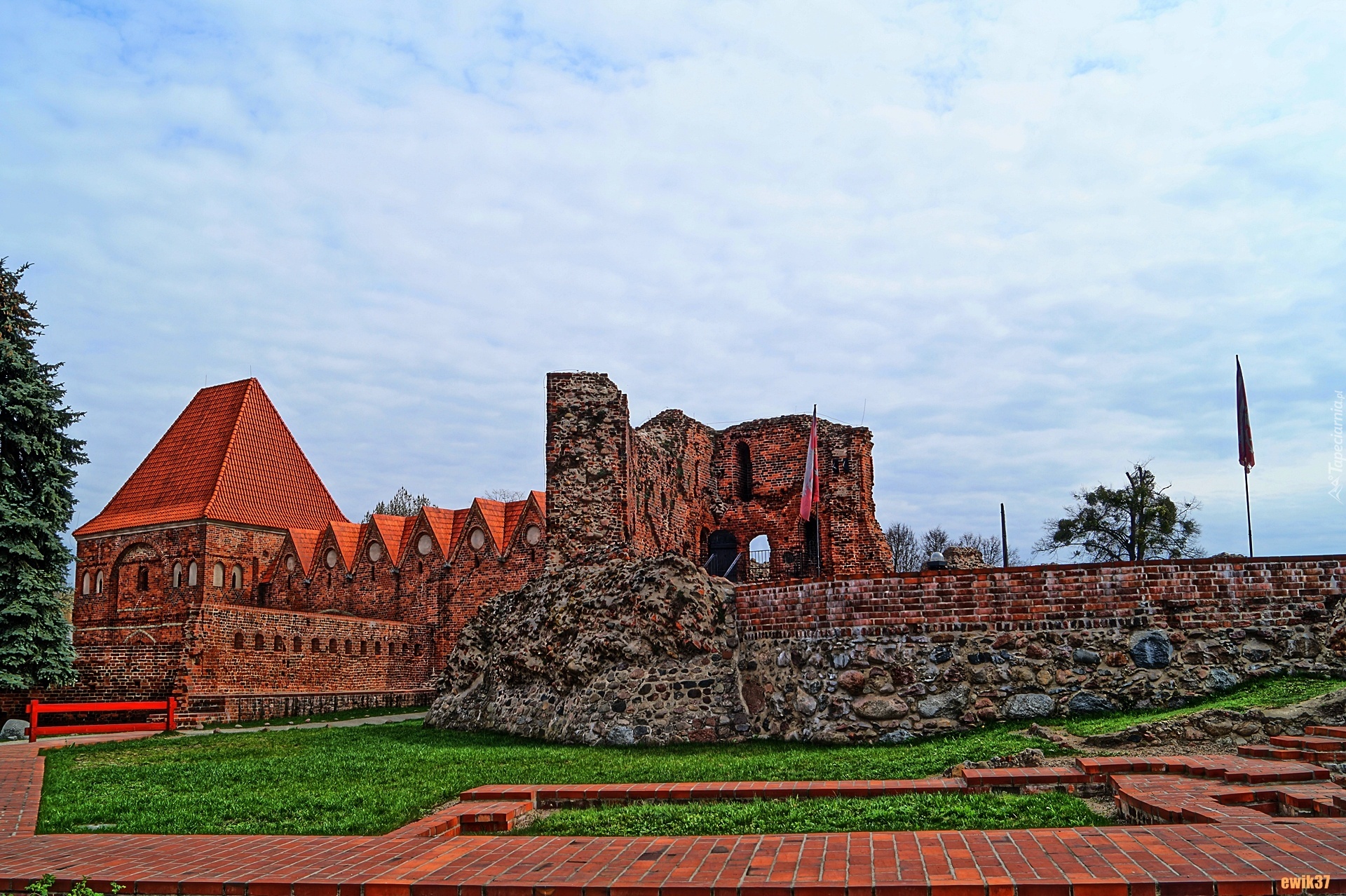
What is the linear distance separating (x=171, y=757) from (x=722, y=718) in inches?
248

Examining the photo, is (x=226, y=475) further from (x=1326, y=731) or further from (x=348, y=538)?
(x=1326, y=731)

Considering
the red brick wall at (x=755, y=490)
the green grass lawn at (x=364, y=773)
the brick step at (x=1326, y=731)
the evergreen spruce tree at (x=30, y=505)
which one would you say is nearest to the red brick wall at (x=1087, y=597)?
the green grass lawn at (x=364, y=773)

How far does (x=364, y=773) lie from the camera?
8969 millimetres

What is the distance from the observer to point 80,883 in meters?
4.89

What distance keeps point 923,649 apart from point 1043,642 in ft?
3.98

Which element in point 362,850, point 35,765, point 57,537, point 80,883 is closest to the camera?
point 80,883

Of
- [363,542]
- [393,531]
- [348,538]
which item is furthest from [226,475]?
[393,531]

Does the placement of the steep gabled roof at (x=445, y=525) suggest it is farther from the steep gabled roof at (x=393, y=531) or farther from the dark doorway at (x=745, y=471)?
the dark doorway at (x=745, y=471)

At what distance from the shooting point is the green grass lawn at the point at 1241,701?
28.0 feet

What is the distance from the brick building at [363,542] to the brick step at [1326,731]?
4732 millimetres

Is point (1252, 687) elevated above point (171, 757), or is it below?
above

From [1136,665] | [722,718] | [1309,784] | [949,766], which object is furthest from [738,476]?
[1309,784]

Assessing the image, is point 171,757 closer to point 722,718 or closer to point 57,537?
point 722,718

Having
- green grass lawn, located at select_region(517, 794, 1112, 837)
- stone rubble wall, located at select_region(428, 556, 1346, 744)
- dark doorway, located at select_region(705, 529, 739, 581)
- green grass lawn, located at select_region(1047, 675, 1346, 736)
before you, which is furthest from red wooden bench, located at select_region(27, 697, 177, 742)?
green grass lawn, located at select_region(1047, 675, 1346, 736)
